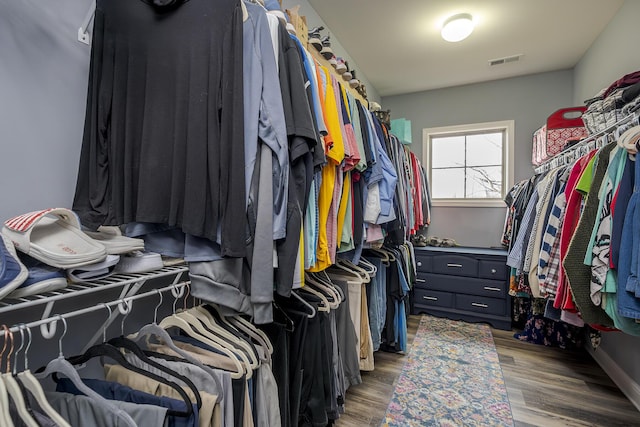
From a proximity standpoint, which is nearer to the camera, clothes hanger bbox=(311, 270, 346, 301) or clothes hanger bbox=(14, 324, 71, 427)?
clothes hanger bbox=(14, 324, 71, 427)

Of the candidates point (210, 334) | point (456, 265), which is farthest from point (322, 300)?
point (456, 265)

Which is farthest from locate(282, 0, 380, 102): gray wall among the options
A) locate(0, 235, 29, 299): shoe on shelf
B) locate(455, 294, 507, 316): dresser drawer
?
locate(455, 294, 507, 316): dresser drawer

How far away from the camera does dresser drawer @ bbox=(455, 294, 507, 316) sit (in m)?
2.90

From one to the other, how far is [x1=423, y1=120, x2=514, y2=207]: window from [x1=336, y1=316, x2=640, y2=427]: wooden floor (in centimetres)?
176

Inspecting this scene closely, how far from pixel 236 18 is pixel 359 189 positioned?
2.72 ft

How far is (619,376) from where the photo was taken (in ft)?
6.36

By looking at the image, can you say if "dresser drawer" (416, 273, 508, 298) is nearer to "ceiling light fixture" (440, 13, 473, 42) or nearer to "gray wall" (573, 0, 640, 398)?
"gray wall" (573, 0, 640, 398)

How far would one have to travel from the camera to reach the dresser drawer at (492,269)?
2.91 metres

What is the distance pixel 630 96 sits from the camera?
153 cm

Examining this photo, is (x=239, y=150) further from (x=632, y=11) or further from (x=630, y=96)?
(x=632, y=11)

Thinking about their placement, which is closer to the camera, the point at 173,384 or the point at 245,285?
the point at 173,384

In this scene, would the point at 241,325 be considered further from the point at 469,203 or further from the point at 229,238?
the point at 469,203

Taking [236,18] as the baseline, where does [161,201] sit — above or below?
below

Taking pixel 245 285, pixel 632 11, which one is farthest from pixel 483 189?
pixel 245 285
